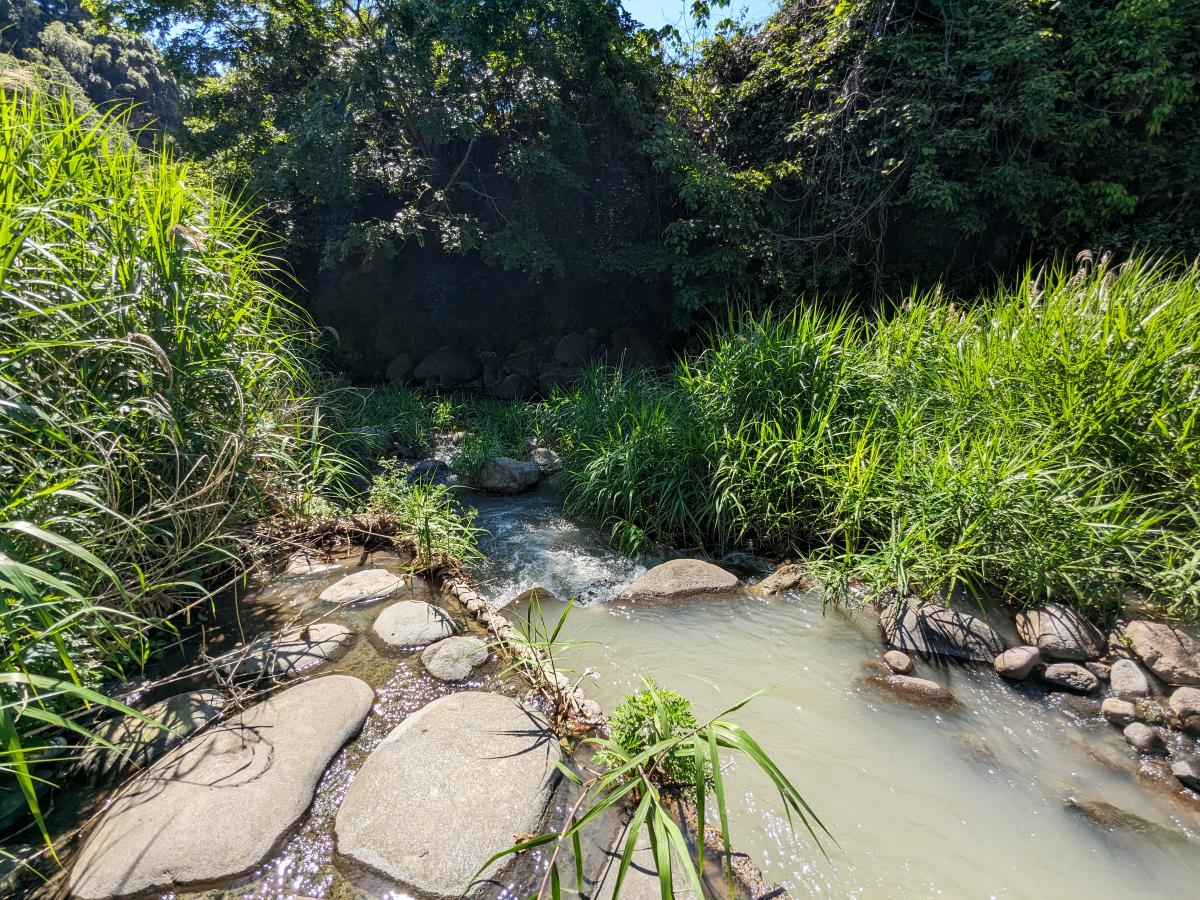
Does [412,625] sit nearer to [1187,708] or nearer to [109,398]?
[109,398]

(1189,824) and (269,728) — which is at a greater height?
(269,728)

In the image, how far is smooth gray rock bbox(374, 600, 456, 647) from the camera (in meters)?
2.39

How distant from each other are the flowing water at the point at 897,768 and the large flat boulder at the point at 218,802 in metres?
1.18

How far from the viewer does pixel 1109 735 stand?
7.22 feet

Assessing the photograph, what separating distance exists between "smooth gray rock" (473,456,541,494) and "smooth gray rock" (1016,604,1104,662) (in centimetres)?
391

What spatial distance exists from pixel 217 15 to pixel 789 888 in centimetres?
1023

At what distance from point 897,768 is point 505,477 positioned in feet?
12.8

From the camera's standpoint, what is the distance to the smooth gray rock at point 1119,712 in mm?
2227

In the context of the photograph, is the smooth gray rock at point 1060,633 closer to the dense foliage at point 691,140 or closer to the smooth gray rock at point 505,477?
the smooth gray rock at point 505,477

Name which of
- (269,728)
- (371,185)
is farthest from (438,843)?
(371,185)

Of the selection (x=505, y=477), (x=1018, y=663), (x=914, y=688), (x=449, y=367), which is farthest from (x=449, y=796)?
(x=449, y=367)

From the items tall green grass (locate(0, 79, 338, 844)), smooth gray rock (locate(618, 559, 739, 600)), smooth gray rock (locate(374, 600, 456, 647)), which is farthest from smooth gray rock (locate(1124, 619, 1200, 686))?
tall green grass (locate(0, 79, 338, 844))

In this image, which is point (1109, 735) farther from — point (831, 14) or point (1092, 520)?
point (831, 14)

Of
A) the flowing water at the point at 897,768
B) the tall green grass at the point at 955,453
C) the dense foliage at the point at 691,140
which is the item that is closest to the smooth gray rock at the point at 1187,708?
the flowing water at the point at 897,768
